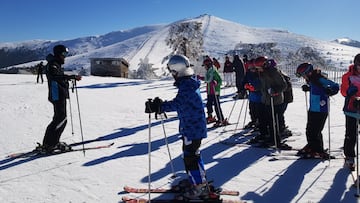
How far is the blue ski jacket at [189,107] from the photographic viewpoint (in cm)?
441

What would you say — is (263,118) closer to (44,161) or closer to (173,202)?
(173,202)

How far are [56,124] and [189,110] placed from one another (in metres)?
3.71

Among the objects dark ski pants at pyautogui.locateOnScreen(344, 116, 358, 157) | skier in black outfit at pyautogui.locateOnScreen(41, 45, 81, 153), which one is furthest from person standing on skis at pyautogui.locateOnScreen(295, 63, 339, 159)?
skier in black outfit at pyautogui.locateOnScreen(41, 45, 81, 153)

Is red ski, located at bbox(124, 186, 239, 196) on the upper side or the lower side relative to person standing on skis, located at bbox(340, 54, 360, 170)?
lower

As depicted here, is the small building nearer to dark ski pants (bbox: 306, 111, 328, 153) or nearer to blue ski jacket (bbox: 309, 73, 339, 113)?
dark ski pants (bbox: 306, 111, 328, 153)

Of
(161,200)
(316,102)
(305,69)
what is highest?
(305,69)

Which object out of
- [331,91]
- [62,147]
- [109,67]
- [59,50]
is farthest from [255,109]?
[109,67]

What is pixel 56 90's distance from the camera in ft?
22.9

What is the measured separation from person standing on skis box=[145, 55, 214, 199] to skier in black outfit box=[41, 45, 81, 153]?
318 cm

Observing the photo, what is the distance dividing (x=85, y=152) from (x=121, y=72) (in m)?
35.5

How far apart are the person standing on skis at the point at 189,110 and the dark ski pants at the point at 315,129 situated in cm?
259

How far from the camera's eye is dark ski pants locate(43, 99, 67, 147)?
23.2 feet

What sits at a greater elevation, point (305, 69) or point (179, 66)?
point (179, 66)

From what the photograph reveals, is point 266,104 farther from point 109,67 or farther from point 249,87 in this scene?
point 109,67
